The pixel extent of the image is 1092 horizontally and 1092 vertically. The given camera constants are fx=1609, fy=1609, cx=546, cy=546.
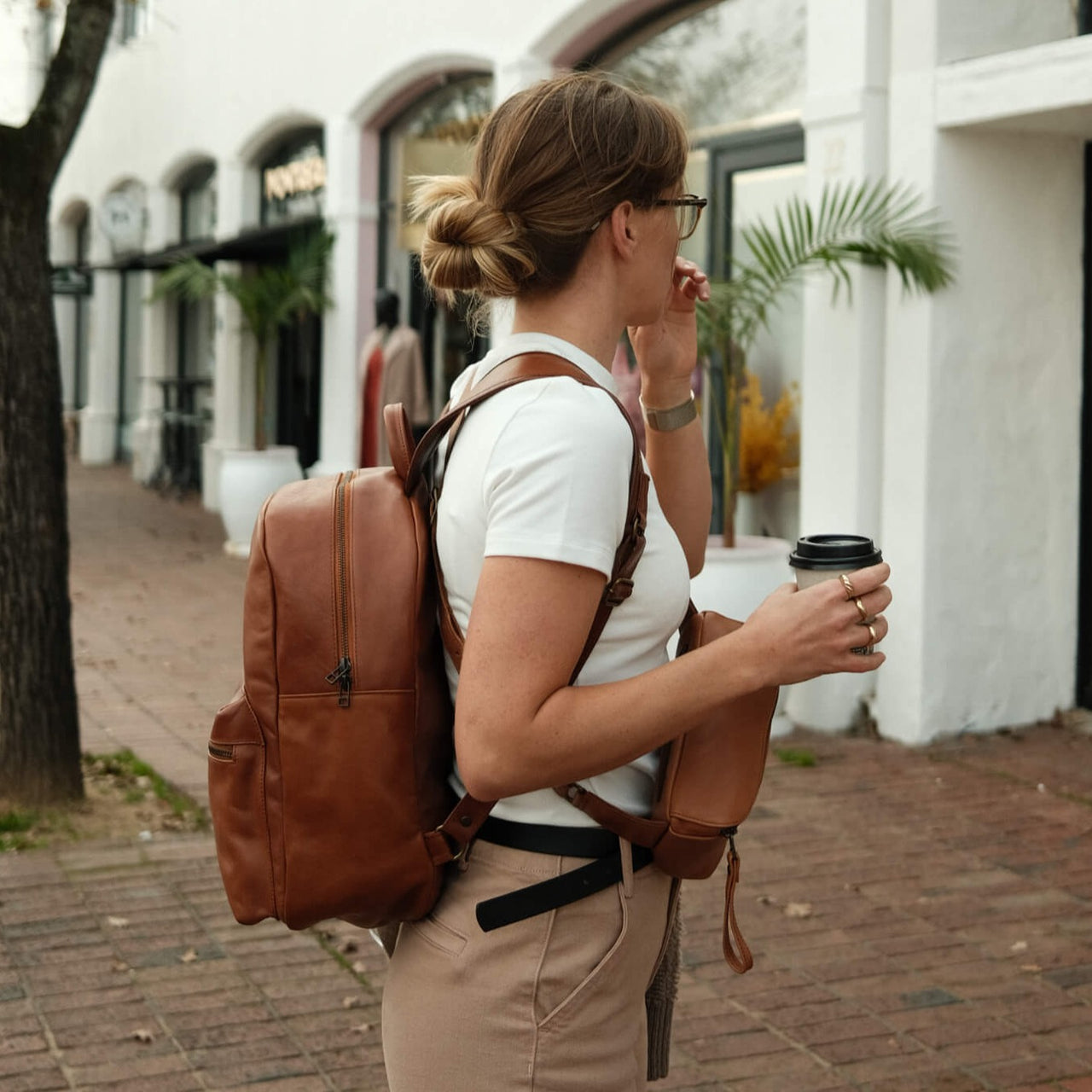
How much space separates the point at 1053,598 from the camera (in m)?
7.57

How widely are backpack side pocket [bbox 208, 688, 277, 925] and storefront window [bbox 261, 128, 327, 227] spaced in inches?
528

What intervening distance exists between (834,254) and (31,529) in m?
3.60

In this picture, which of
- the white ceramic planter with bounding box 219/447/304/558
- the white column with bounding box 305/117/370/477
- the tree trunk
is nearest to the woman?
the tree trunk

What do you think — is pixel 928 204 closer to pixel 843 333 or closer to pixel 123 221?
pixel 843 333

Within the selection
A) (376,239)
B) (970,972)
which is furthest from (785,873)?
(376,239)

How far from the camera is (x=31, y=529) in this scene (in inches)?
221

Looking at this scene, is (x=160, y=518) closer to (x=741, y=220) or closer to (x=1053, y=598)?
(x=741, y=220)

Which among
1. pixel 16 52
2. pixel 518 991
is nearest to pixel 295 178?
pixel 16 52

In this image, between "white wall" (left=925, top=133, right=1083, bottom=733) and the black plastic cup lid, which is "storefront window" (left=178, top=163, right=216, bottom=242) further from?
the black plastic cup lid

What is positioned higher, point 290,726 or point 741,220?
point 741,220

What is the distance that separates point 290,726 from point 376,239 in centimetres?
1239

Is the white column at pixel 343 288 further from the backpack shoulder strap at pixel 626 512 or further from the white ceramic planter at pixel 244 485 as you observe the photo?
the backpack shoulder strap at pixel 626 512

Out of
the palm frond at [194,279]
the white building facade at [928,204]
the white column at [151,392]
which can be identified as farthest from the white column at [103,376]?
the white building facade at [928,204]

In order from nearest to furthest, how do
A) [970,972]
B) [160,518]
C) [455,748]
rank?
[455,748] < [970,972] < [160,518]
